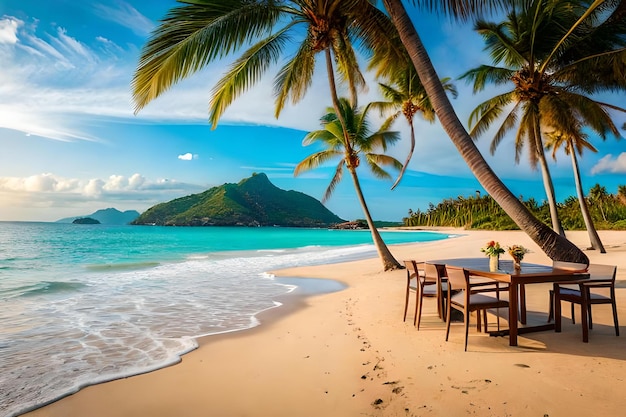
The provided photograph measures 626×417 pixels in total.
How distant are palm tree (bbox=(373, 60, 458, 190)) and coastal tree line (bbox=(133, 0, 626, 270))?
55mm

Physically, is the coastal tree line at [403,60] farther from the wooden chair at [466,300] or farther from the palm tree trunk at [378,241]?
the wooden chair at [466,300]

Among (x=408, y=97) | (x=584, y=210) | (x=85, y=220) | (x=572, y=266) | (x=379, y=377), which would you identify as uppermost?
(x=408, y=97)

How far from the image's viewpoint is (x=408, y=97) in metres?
14.9

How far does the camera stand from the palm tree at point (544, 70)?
11.8 meters

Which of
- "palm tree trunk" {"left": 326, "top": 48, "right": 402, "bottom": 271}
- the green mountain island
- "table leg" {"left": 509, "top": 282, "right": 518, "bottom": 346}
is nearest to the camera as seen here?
"table leg" {"left": 509, "top": 282, "right": 518, "bottom": 346}

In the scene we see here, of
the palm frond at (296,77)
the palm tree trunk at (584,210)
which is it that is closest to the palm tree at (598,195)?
the palm tree trunk at (584,210)

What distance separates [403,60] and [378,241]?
5.61 meters

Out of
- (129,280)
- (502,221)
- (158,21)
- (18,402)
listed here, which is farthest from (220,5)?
(502,221)

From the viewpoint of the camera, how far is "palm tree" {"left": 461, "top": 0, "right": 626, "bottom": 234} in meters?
11.8

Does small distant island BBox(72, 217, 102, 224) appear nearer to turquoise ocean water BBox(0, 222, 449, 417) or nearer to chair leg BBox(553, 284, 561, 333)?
turquoise ocean water BBox(0, 222, 449, 417)

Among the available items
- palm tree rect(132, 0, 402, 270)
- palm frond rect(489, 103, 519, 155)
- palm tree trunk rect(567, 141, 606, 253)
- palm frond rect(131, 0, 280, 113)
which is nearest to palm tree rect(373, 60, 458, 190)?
palm frond rect(489, 103, 519, 155)

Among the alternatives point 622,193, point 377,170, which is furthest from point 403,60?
point 622,193

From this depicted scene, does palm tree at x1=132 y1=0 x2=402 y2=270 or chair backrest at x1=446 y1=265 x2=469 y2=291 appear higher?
palm tree at x1=132 y1=0 x2=402 y2=270

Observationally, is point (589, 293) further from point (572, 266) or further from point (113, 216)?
point (113, 216)
